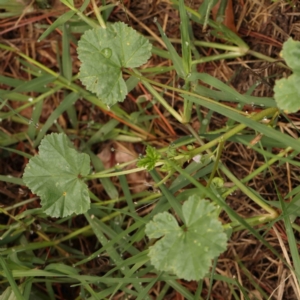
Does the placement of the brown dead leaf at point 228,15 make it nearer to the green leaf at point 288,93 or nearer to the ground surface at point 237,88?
the ground surface at point 237,88

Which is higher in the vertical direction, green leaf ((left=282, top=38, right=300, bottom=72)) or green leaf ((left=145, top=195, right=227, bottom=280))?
green leaf ((left=282, top=38, right=300, bottom=72))

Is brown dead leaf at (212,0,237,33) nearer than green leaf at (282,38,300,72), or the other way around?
green leaf at (282,38,300,72)

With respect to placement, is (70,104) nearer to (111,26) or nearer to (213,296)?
(111,26)

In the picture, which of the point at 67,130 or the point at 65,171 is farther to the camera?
the point at 67,130

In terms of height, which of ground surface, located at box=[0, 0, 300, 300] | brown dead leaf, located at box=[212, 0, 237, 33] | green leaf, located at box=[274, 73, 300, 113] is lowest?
ground surface, located at box=[0, 0, 300, 300]

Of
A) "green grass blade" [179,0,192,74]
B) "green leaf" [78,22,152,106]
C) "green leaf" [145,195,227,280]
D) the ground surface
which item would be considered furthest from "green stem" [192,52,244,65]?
"green leaf" [145,195,227,280]

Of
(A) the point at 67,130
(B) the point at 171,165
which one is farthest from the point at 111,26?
(A) the point at 67,130

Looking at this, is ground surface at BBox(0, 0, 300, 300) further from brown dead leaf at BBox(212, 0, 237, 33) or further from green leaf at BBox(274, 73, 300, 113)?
green leaf at BBox(274, 73, 300, 113)
